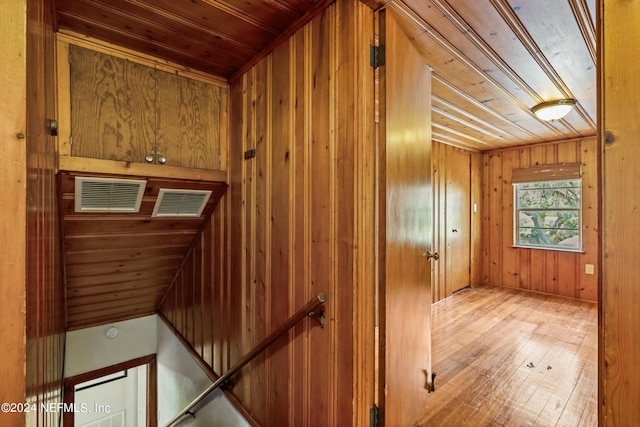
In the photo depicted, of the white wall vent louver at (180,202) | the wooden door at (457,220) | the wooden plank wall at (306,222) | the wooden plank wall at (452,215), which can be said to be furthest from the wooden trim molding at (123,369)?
the wooden door at (457,220)

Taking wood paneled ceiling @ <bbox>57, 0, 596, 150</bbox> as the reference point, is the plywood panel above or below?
below

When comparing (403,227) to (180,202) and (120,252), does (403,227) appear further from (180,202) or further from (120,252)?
(120,252)

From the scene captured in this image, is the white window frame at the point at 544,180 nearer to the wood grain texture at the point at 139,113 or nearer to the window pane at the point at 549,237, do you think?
the window pane at the point at 549,237

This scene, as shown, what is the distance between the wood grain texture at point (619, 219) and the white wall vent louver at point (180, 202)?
2.28m

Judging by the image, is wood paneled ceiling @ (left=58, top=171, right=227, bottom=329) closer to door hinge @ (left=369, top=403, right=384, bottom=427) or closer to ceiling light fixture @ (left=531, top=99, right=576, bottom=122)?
door hinge @ (left=369, top=403, right=384, bottom=427)

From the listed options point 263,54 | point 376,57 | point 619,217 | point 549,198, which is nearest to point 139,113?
point 263,54

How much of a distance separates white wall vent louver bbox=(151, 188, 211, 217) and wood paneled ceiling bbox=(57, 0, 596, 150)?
0.95 m

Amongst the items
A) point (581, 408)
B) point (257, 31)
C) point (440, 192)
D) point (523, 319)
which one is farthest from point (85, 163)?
point (523, 319)

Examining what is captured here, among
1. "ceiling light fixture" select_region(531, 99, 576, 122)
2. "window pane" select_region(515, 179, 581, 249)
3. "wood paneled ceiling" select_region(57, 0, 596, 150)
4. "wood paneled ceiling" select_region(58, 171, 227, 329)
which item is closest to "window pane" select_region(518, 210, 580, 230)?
"window pane" select_region(515, 179, 581, 249)

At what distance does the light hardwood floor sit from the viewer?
5.94 ft

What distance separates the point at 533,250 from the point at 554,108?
2732mm

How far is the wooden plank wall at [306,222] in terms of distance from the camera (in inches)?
50.2

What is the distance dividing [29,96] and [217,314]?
2.02m

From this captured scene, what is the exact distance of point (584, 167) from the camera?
3.94 m
